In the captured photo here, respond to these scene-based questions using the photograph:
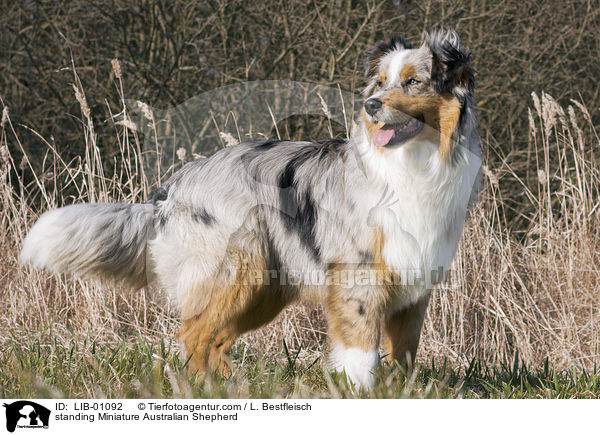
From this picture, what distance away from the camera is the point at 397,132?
3389 millimetres

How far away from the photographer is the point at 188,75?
777 centimetres

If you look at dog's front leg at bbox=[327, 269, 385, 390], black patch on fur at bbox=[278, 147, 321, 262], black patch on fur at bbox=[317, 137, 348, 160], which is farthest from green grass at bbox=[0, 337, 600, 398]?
black patch on fur at bbox=[317, 137, 348, 160]

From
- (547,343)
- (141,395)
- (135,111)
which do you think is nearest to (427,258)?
(141,395)

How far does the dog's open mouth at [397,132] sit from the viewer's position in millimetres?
3375

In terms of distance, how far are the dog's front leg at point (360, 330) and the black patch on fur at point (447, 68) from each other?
1147 mm

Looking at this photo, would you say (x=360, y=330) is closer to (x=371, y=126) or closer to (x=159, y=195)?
(x=371, y=126)

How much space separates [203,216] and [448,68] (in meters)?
1.60

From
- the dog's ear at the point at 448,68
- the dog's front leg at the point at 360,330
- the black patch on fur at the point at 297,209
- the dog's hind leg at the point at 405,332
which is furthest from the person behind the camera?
the dog's hind leg at the point at 405,332

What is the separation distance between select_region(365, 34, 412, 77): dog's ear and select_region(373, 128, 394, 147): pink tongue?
54 centimetres

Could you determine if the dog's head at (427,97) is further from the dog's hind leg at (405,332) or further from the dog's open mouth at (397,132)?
the dog's hind leg at (405,332)

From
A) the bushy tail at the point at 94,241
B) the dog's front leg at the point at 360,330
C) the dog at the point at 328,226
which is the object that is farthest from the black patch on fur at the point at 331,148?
the bushy tail at the point at 94,241
